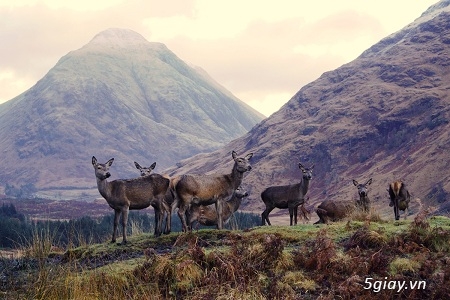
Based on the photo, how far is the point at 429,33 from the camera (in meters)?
170

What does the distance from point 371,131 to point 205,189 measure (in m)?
126

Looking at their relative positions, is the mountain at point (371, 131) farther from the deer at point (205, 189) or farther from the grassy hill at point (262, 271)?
the grassy hill at point (262, 271)

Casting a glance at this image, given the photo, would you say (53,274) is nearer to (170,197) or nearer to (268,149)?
(170,197)

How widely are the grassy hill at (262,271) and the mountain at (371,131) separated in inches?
3417

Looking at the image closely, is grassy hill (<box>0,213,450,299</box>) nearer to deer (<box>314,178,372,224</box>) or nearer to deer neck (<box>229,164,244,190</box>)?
deer neck (<box>229,164,244,190</box>)

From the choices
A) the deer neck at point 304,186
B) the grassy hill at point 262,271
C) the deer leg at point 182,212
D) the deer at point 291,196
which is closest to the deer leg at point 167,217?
the deer leg at point 182,212

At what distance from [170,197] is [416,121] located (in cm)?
12225

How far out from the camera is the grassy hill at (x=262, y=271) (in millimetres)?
11148

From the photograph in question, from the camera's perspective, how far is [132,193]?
57.8 ft

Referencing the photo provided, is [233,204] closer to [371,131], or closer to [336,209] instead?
[336,209]

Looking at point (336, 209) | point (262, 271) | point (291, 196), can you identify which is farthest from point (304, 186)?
point (262, 271)

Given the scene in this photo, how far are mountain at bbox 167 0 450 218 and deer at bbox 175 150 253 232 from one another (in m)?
83.1

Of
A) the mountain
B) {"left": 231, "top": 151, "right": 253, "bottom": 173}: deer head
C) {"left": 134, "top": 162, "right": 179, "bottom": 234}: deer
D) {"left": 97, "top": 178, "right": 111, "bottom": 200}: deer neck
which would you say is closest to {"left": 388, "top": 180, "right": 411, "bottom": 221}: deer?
{"left": 231, "top": 151, "right": 253, "bottom": 173}: deer head

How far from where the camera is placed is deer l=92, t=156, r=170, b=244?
17.5 m
